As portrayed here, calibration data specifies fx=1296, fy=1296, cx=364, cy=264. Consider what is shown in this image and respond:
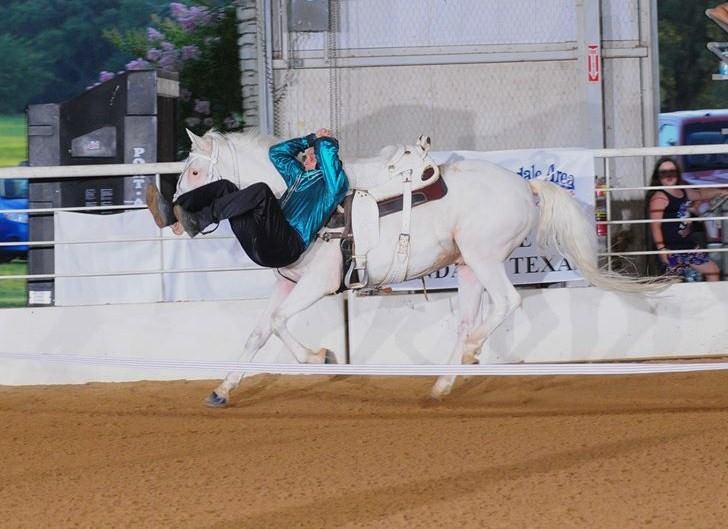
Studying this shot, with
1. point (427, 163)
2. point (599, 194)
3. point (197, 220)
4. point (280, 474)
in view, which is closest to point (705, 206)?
point (599, 194)

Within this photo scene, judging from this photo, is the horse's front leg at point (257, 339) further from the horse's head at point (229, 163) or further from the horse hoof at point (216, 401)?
the horse's head at point (229, 163)

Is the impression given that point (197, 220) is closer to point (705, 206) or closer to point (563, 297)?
point (563, 297)

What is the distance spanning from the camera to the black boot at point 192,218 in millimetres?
7773

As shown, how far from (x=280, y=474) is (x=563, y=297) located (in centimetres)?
428

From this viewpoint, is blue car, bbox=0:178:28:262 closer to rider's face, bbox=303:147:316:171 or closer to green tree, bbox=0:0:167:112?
green tree, bbox=0:0:167:112

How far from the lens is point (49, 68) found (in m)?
28.5

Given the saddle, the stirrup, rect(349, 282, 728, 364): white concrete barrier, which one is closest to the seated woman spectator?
rect(349, 282, 728, 364): white concrete barrier

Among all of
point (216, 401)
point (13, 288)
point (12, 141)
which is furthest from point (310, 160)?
point (12, 141)

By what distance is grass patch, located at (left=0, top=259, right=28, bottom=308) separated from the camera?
1655 centimetres

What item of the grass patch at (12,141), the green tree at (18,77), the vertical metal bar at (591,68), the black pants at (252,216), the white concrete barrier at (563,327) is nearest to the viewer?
the black pants at (252,216)

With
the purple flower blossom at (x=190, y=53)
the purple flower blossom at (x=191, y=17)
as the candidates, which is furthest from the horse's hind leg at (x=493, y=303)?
the purple flower blossom at (x=191, y=17)

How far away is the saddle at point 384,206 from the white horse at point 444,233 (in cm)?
5

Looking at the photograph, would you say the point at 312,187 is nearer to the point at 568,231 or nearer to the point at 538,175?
the point at 568,231

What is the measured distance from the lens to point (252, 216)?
770 cm
